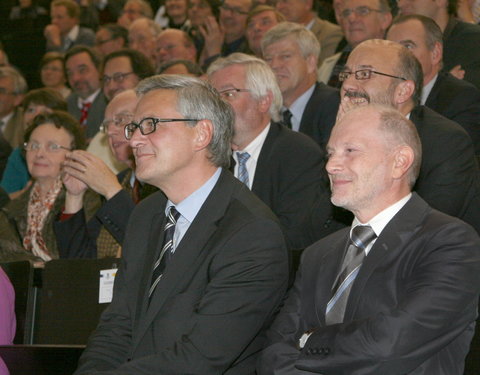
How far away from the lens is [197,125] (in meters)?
3.64

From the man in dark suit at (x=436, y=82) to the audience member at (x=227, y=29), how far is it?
324cm

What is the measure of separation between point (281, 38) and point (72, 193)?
1.95m

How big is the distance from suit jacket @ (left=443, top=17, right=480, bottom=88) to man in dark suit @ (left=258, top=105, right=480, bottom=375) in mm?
3009

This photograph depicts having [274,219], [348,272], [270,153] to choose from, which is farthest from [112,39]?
[348,272]

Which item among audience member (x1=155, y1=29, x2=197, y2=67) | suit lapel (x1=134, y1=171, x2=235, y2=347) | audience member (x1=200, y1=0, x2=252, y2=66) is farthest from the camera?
audience member (x1=200, y1=0, x2=252, y2=66)

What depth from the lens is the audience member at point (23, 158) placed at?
7449 millimetres

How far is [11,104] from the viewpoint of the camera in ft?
30.6

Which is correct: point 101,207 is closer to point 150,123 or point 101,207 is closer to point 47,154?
point 47,154

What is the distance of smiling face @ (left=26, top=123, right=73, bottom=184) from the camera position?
18.6 feet

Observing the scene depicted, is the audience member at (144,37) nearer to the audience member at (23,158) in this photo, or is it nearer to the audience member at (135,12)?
the audience member at (135,12)

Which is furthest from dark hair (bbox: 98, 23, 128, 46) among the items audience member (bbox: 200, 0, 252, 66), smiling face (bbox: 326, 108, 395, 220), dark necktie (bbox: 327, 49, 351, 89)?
smiling face (bbox: 326, 108, 395, 220)

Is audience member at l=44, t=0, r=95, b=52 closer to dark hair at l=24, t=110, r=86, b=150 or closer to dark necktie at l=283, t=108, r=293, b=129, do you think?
dark hair at l=24, t=110, r=86, b=150

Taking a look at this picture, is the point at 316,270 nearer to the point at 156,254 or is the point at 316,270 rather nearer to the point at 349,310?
the point at 349,310

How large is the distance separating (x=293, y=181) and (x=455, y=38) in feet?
7.04
